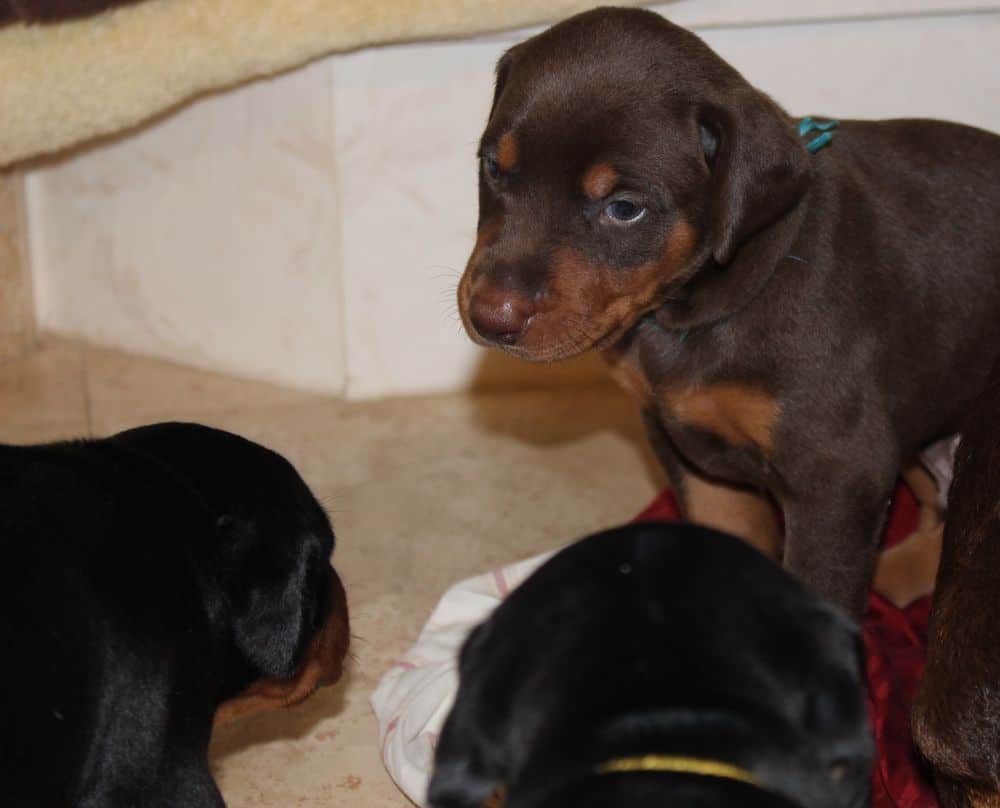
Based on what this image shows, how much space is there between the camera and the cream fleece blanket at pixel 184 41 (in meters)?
4.97

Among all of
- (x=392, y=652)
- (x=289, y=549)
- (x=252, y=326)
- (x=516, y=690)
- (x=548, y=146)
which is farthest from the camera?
(x=252, y=326)

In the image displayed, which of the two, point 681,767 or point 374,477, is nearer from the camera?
point 681,767

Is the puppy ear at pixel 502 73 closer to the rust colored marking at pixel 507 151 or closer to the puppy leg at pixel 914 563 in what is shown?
the rust colored marking at pixel 507 151

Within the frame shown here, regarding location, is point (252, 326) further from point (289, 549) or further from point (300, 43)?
point (289, 549)

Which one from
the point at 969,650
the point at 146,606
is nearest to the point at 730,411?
the point at 969,650

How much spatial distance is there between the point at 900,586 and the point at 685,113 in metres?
1.72

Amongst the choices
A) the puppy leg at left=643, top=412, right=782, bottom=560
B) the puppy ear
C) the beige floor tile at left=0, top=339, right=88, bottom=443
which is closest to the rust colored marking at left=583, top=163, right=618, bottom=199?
the puppy ear

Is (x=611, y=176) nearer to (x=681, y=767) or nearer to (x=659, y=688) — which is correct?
(x=659, y=688)

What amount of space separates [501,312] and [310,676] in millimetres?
949

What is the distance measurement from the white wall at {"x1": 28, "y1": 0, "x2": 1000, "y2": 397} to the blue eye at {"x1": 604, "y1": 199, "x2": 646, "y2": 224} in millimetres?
1661

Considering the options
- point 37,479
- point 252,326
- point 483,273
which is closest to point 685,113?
point 483,273

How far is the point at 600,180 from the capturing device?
351 cm

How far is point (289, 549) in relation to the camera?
3236 millimetres

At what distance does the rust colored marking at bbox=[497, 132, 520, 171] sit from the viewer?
359 cm
